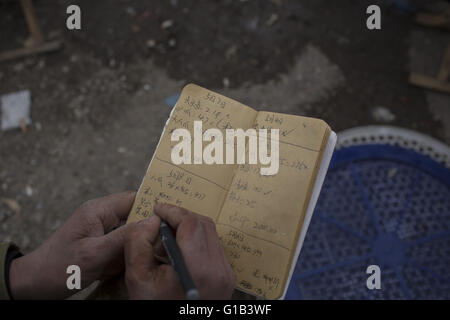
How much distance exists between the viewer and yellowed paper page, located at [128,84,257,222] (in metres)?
1.22

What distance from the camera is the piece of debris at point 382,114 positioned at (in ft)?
7.97

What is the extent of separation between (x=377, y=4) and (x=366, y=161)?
153 cm

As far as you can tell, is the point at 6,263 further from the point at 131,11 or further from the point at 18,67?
the point at 131,11

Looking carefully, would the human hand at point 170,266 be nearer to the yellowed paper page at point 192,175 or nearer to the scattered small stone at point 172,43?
the yellowed paper page at point 192,175

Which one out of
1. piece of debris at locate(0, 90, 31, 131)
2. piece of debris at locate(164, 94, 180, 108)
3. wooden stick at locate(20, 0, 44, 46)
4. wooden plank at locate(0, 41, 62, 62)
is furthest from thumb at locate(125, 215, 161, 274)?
wooden stick at locate(20, 0, 44, 46)

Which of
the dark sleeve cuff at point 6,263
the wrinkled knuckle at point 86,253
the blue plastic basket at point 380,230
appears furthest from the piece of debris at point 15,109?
the blue plastic basket at point 380,230

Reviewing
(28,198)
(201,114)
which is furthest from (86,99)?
(201,114)

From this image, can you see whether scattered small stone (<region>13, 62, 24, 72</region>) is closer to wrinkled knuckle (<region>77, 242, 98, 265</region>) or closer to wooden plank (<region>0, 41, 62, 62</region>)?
wooden plank (<region>0, 41, 62, 62</region>)

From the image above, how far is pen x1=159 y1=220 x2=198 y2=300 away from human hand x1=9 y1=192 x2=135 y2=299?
20 cm

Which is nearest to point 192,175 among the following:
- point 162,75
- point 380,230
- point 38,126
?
point 380,230

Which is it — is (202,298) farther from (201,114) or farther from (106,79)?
(106,79)

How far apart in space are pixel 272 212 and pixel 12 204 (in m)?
1.98

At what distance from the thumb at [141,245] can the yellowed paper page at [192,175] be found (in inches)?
5.4

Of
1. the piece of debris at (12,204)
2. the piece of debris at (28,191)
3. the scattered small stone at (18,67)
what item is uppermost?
the scattered small stone at (18,67)
